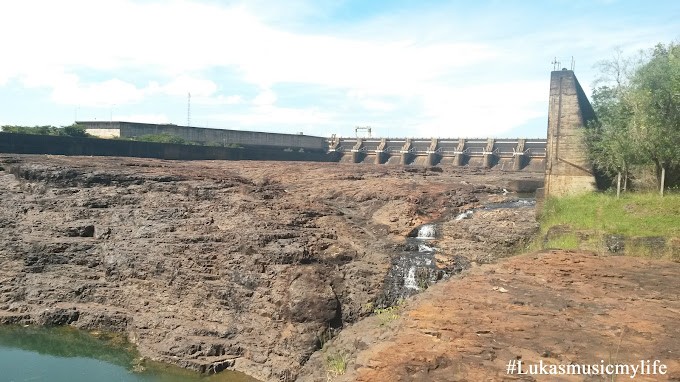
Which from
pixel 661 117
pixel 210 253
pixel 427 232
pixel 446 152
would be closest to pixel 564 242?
pixel 427 232

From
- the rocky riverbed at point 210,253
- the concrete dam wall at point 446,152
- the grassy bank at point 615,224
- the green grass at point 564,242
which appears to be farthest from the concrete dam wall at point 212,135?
the green grass at point 564,242

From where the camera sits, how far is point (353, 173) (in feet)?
99.1

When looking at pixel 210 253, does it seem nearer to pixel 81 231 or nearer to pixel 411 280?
pixel 81 231

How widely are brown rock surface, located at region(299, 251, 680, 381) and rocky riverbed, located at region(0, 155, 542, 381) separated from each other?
6.86 ft

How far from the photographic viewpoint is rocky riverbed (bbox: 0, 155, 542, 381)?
44.3ft

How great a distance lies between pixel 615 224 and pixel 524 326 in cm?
822

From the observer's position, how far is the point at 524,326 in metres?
9.04

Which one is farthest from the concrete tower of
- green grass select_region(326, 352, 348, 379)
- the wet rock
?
the wet rock

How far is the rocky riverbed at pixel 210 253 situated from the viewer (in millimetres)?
13500

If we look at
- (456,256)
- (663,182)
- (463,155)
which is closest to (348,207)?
(456,256)

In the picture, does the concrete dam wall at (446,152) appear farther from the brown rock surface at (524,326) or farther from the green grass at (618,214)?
the brown rock surface at (524,326)

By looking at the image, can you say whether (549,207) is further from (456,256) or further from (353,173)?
(353,173)

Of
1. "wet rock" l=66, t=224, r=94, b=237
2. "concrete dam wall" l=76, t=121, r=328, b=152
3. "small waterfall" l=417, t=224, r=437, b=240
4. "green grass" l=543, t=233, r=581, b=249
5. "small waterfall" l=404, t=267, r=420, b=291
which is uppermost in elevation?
"concrete dam wall" l=76, t=121, r=328, b=152

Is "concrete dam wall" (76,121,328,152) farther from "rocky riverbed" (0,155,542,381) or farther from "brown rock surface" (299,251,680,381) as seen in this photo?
"brown rock surface" (299,251,680,381)
